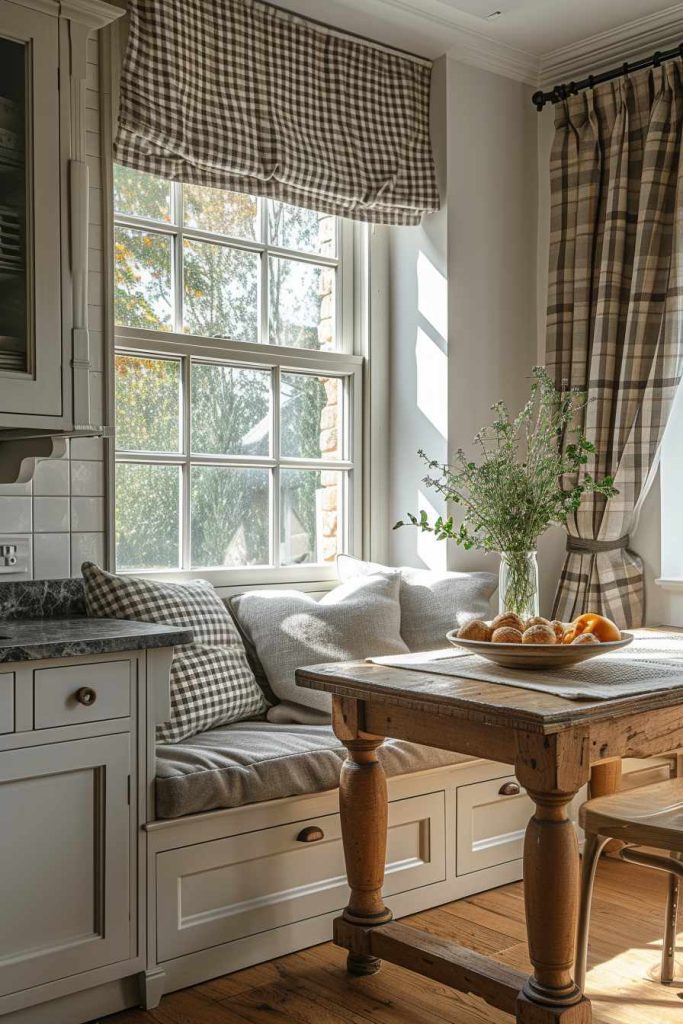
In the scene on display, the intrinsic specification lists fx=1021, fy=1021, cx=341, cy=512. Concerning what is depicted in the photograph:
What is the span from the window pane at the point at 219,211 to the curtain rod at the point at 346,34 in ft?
1.91

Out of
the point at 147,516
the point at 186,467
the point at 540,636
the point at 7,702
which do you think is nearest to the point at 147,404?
the point at 186,467

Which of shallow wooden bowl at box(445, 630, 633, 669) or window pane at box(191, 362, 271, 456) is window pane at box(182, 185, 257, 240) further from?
shallow wooden bowl at box(445, 630, 633, 669)

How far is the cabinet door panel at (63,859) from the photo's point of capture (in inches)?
81.7

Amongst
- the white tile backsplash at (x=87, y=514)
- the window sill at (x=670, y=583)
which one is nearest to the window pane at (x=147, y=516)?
the white tile backsplash at (x=87, y=514)

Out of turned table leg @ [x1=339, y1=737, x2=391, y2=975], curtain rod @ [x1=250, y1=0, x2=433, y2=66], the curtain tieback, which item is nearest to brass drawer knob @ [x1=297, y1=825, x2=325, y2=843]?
turned table leg @ [x1=339, y1=737, x2=391, y2=975]

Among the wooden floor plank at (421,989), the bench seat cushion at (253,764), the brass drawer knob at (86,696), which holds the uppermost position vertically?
the brass drawer knob at (86,696)

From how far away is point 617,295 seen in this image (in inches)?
139

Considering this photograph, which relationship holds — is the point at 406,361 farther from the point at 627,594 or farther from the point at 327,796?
the point at 327,796

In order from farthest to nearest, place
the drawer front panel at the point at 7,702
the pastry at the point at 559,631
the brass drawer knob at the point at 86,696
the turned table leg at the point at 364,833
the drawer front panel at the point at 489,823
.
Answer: the drawer front panel at the point at 489,823 → the turned table leg at the point at 364,833 → the pastry at the point at 559,631 → the brass drawer knob at the point at 86,696 → the drawer front panel at the point at 7,702

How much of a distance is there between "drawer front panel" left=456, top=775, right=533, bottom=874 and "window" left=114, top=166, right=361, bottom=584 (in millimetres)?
956

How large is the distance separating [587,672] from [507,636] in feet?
0.65

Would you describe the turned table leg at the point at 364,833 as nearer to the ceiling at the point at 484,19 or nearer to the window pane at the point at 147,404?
the window pane at the point at 147,404

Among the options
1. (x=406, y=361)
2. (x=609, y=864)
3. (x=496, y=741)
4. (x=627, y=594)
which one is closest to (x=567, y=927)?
(x=496, y=741)

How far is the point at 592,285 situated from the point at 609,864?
77.4 inches
